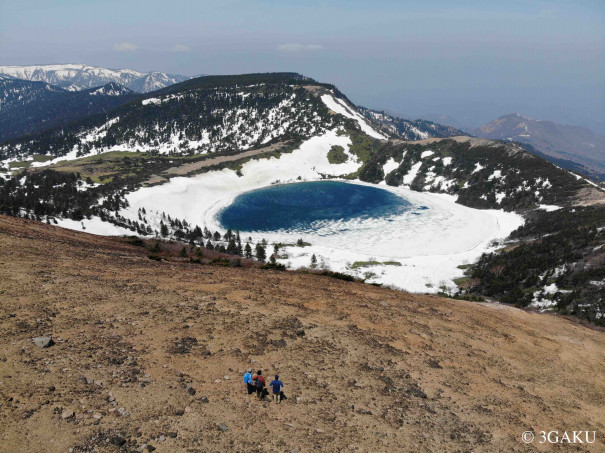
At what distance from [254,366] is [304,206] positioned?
94008 millimetres

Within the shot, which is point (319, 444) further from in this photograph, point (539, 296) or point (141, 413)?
point (539, 296)

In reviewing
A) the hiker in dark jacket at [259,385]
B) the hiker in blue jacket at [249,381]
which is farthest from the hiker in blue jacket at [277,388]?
the hiker in blue jacket at [249,381]

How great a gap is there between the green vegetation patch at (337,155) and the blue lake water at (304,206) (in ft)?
101

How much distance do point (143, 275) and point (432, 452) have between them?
2329cm

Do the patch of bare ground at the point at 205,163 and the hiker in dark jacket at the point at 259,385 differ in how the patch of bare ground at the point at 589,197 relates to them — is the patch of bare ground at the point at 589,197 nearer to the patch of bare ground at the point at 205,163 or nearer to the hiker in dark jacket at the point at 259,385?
the hiker in dark jacket at the point at 259,385

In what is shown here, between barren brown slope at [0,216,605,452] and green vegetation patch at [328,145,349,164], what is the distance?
141945 mm

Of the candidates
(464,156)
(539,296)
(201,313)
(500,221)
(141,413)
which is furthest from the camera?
(464,156)

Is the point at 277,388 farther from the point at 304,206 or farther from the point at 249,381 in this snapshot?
the point at 304,206

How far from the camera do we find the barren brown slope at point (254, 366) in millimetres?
12703

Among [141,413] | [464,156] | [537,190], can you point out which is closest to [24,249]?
[141,413]

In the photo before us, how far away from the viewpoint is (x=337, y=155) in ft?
552

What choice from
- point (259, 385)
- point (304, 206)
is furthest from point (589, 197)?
point (259, 385)

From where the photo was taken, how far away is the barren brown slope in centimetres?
1270

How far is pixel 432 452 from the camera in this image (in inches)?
547
